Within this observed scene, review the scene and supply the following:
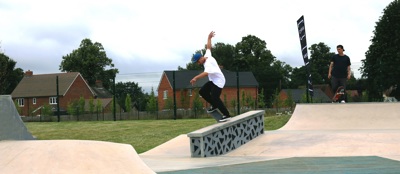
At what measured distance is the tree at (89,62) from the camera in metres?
74.8

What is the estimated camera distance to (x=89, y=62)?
74375mm

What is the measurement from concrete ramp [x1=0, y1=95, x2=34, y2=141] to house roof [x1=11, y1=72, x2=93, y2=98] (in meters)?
52.7

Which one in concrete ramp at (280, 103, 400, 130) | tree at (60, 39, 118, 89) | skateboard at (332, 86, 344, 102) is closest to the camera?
concrete ramp at (280, 103, 400, 130)

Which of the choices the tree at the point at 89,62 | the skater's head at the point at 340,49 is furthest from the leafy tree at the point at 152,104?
the tree at the point at 89,62

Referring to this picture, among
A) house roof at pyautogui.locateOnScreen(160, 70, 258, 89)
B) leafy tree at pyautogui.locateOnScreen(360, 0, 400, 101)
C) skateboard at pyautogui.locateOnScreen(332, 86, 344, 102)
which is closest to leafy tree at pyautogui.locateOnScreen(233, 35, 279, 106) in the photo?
house roof at pyautogui.locateOnScreen(160, 70, 258, 89)

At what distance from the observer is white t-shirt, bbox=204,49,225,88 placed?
31.2 feet

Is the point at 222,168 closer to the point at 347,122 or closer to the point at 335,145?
the point at 335,145

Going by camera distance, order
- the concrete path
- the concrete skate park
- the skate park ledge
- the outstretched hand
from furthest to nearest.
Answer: the outstretched hand
the skate park ledge
the concrete path
the concrete skate park

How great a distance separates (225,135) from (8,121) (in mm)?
4749

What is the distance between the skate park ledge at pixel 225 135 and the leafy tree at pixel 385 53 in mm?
32633

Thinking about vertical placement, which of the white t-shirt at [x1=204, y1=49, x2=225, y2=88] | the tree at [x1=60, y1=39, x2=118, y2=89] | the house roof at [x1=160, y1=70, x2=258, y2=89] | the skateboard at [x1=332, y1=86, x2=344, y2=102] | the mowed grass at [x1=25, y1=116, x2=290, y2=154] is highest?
the tree at [x1=60, y1=39, x2=118, y2=89]

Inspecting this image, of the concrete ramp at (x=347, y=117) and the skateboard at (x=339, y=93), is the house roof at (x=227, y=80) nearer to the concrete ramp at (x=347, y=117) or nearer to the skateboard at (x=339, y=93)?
the skateboard at (x=339, y=93)

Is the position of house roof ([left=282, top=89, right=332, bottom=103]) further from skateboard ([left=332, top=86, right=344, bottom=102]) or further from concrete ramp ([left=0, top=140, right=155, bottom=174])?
concrete ramp ([left=0, top=140, right=155, bottom=174])

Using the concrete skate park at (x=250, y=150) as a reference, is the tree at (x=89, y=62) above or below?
above
